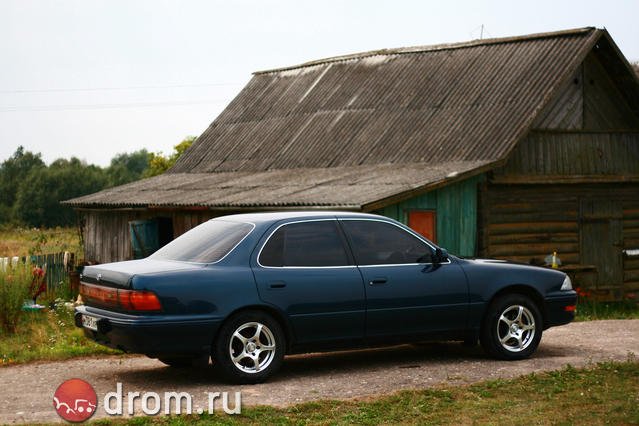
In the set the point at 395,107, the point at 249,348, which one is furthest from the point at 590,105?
the point at 249,348

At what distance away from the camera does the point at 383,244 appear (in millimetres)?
10516

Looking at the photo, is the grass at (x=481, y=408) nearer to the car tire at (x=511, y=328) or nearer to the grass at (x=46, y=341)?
the car tire at (x=511, y=328)

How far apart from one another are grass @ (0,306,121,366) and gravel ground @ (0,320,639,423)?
36 centimetres

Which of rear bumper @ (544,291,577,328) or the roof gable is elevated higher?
the roof gable

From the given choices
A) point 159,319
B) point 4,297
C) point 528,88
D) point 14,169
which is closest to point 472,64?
point 528,88

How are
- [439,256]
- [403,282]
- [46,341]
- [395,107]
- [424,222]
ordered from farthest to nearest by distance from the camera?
[395,107] < [424,222] < [46,341] < [439,256] < [403,282]

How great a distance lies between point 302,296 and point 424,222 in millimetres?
10645

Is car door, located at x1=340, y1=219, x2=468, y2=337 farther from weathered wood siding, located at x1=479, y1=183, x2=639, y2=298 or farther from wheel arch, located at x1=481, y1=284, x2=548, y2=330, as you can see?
weathered wood siding, located at x1=479, y1=183, x2=639, y2=298

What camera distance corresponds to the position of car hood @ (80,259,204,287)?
937 cm

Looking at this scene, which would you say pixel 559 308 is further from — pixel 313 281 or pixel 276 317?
pixel 276 317

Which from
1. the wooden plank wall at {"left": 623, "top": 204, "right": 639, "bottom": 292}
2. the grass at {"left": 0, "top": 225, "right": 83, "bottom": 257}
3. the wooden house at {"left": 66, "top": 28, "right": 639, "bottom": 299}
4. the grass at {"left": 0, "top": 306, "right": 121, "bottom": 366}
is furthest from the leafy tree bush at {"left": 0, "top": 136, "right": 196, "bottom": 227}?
the grass at {"left": 0, "top": 306, "right": 121, "bottom": 366}

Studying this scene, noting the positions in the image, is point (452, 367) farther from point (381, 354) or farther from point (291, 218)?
point (291, 218)

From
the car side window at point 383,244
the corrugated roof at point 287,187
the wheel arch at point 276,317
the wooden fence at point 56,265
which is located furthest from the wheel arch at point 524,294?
the wooden fence at point 56,265

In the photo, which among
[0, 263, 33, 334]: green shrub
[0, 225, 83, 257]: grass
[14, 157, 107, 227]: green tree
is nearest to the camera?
[0, 263, 33, 334]: green shrub
